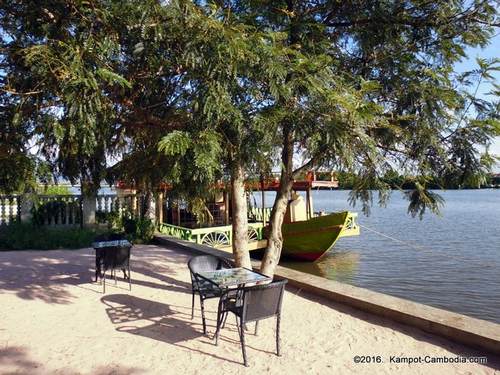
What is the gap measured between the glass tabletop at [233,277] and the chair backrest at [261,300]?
483 mm

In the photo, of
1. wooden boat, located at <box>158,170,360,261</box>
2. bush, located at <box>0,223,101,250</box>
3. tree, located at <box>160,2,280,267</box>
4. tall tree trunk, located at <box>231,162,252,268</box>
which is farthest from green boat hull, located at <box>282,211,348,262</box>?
tree, located at <box>160,2,280,267</box>

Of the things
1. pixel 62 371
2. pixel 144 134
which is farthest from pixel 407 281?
pixel 62 371

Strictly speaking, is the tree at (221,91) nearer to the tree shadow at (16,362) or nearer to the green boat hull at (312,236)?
the tree shadow at (16,362)

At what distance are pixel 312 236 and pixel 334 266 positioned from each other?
130 cm

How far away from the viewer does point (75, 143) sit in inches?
169

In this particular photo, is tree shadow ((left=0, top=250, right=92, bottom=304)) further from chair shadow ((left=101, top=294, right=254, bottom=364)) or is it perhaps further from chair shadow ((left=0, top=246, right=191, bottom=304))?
chair shadow ((left=101, top=294, right=254, bottom=364))

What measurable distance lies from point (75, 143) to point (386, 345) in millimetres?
3800

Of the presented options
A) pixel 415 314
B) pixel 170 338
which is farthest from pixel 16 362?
pixel 415 314

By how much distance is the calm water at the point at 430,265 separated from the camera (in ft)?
33.4

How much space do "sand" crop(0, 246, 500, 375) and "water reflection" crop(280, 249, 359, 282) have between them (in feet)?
22.7

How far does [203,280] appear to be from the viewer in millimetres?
5055

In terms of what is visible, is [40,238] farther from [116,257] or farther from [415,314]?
[415,314]

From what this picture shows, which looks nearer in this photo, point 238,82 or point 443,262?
point 238,82

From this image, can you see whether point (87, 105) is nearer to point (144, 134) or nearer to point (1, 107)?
point (1, 107)
